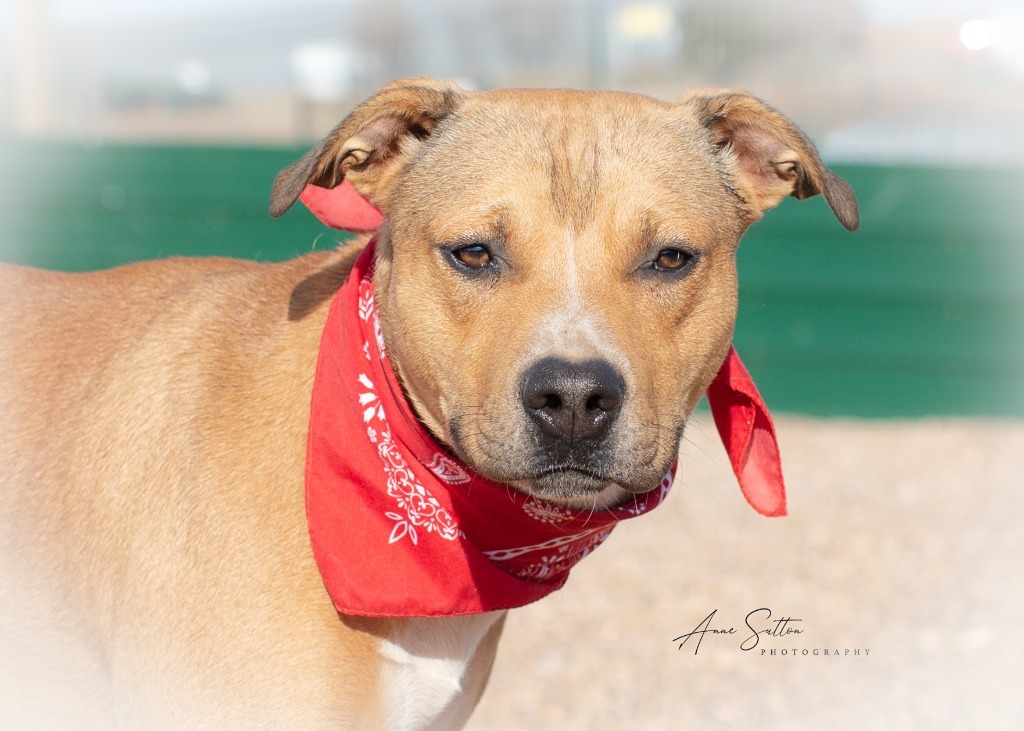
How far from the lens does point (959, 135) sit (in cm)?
1027

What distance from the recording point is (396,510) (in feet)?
11.6

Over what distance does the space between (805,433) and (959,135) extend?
307 cm

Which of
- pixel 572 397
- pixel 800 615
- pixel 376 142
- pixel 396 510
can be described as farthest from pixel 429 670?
pixel 800 615

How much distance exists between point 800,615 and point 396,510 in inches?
156

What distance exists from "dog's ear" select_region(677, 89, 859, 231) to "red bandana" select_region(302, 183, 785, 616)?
1046 mm

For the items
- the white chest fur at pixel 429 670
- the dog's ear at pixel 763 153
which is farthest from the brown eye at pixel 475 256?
the white chest fur at pixel 429 670

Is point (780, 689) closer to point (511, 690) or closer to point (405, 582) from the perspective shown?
point (511, 690)

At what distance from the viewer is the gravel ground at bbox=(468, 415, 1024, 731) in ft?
19.1

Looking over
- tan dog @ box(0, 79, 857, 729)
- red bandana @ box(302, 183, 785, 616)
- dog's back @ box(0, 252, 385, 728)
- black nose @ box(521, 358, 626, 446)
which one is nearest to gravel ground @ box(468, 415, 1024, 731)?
red bandana @ box(302, 183, 785, 616)

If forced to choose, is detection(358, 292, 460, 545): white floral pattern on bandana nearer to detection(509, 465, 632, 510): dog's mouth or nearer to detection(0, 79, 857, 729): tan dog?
detection(0, 79, 857, 729): tan dog

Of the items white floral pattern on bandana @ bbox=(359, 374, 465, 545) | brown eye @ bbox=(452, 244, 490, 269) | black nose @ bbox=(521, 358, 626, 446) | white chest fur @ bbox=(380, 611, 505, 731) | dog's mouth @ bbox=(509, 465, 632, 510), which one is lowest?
white chest fur @ bbox=(380, 611, 505, 731)

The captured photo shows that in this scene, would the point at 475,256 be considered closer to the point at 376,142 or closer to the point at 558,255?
the point at 558,255

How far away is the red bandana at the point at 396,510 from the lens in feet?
10.7
